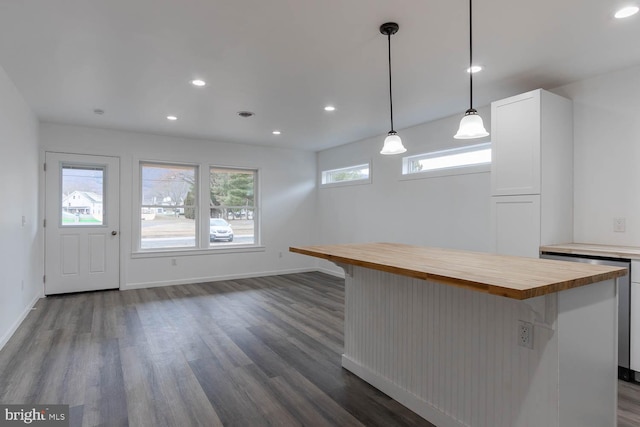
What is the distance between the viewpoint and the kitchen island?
1.48 m

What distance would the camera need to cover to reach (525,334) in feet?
5.21

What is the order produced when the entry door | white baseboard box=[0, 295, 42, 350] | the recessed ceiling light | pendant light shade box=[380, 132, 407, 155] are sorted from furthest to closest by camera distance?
the entry door → white baseboard box=[0, 295, 42, 350] → pendant light shade box=[380, 132, 407, 155] → the recessed ceiling light

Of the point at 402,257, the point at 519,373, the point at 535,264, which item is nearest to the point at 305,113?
the point at 402,257

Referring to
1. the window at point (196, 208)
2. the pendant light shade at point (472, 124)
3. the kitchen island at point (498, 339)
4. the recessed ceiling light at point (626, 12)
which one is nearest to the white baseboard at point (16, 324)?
the window at point (196, 208)

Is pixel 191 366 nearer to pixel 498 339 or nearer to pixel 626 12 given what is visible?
pixel 498 339

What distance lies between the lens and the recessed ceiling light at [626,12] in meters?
2.15

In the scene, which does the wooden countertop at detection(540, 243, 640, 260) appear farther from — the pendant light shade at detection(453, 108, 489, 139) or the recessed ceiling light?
the recessed ceiling light

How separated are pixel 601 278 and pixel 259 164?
19.0 ft

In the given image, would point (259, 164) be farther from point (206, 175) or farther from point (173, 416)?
point (173, 416)

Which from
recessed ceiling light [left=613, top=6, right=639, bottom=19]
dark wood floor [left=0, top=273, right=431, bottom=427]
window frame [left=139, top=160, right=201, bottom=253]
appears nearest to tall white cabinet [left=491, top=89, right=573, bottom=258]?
recessed ceiling light [left=613, top=6, right=639, bottom=19]

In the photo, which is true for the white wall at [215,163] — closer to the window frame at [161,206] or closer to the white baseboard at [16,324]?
the window frame at [161,206]

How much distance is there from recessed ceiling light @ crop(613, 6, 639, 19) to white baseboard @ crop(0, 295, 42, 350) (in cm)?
539

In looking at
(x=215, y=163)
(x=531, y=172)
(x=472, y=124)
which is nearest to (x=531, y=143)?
(x=531, y=172)

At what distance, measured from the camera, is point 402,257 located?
2.08 metres
